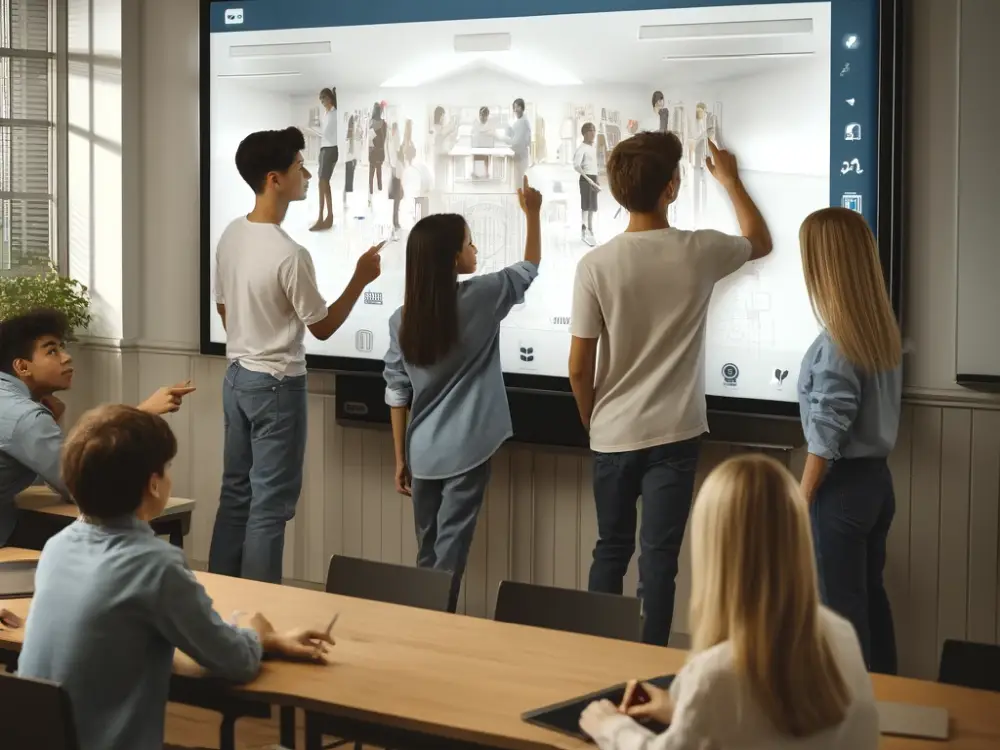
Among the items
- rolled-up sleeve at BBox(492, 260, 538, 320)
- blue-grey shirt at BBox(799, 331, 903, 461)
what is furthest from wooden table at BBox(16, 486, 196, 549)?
blue-grey shirt at BBox(799, 331, 903, 461)

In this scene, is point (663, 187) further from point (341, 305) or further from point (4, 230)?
point (4, 230)

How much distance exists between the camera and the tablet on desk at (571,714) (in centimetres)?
212

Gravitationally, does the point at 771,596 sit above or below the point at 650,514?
above

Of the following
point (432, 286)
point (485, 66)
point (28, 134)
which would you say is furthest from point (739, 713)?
point (28, 134)

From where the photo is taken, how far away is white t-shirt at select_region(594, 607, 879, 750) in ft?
6.02

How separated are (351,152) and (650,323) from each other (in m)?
1.80

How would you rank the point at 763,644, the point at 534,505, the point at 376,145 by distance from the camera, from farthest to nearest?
the point at 376,145 → the point at 534,505 → the point at 763,644

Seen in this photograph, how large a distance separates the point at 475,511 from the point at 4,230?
2.74m

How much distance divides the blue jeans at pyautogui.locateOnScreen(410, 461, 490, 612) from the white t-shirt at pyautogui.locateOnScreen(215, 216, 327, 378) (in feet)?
2.16

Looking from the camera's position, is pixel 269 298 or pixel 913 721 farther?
pixel 269 298

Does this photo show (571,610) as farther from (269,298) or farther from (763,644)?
(269,298)

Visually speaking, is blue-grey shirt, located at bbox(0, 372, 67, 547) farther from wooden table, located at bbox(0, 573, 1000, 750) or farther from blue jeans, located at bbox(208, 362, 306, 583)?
wooden table, located at bbox(0, 573, 1000, 750)

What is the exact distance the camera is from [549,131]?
4656 millimetres

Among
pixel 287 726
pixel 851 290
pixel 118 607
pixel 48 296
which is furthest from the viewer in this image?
pixel 48 296
